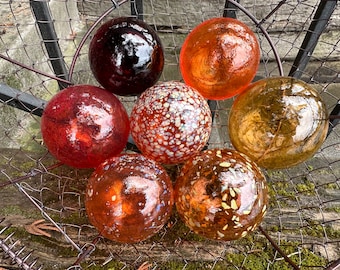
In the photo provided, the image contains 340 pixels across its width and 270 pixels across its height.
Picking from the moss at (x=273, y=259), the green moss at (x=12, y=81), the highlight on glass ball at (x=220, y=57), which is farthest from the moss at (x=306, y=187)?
the green moss at (x=12, y=81)

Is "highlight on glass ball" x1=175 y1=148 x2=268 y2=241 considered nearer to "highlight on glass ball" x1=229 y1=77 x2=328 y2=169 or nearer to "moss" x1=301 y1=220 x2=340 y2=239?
"highlight on glass ball" x1=229 y1=77 x2=328 y2=169

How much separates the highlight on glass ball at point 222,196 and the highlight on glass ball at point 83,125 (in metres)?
0.14

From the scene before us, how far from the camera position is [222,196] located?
54 centimetres

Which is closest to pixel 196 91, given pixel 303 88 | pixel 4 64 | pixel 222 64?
pixel 222 64

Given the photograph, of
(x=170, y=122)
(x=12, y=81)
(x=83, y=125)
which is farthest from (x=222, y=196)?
(x=12, y=81)

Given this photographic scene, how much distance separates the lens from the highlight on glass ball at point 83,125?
1.92 feet

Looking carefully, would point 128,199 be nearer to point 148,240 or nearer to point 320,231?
point 148,240

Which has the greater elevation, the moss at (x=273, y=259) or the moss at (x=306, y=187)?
the moss at (x=273, y=259)

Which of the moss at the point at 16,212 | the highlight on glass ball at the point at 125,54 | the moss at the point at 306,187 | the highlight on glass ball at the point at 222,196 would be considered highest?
the highlight on glass ball at the point at 125,54

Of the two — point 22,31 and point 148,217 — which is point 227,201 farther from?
point 22,31

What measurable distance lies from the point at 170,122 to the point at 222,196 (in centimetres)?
13

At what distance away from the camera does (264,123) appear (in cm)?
60

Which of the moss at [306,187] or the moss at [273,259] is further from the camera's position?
A: the moss at [306,187]

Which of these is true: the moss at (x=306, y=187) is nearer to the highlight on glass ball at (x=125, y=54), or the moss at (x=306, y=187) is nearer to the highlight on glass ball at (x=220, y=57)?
the highlight on glass ball at (x=220, y=57)
